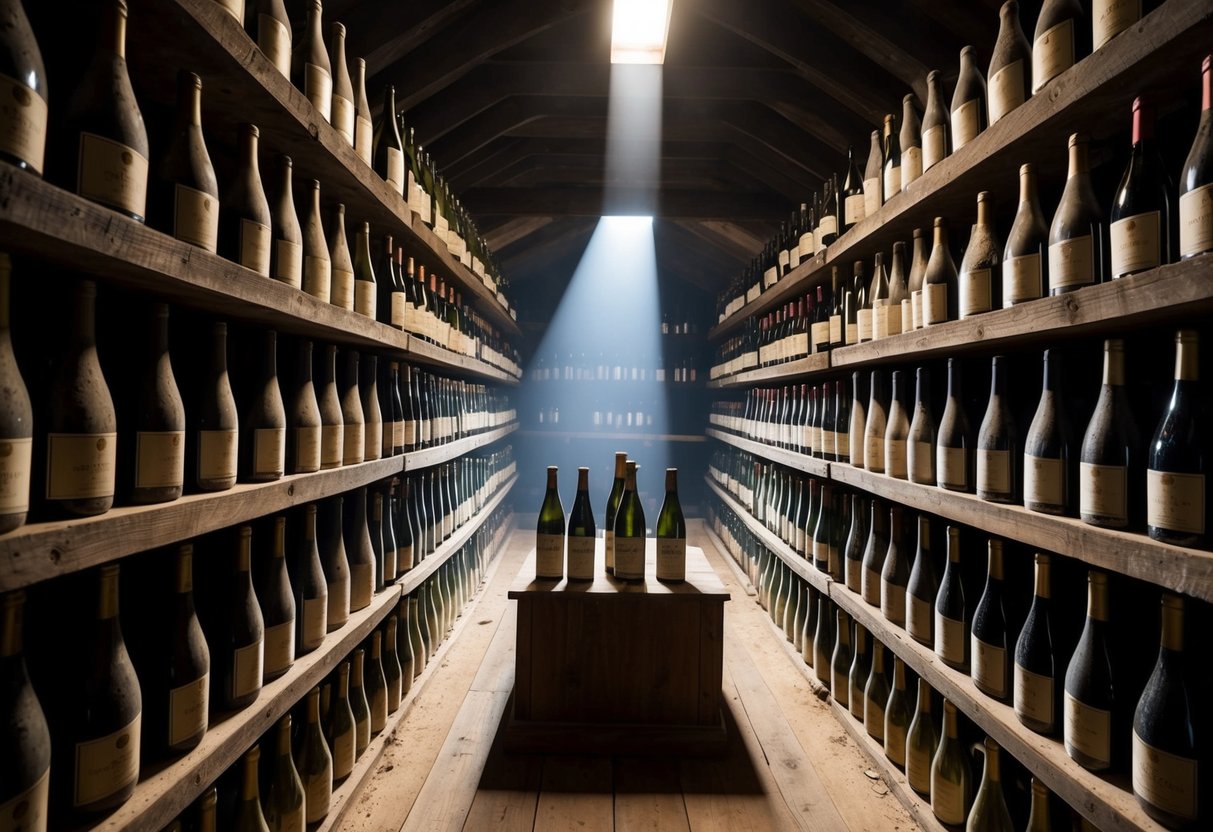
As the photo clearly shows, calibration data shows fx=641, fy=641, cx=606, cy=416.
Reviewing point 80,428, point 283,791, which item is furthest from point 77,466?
point 283,791

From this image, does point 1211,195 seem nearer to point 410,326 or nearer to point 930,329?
point 930,329

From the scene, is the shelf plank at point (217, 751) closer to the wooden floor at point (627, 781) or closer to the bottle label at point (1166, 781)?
the wooden floor at point (627, 781)

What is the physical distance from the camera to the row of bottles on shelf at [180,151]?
916 millimetres

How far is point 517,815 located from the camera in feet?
6.85

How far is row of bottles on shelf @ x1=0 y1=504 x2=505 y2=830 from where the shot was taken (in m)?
1.06

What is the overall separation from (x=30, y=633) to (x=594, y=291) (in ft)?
Result: 25.0

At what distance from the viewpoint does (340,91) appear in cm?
222

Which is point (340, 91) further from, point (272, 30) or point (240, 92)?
point (240, 92)

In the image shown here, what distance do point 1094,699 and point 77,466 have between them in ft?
6.60

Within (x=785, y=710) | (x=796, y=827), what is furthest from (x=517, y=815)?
(x=785, y=710)

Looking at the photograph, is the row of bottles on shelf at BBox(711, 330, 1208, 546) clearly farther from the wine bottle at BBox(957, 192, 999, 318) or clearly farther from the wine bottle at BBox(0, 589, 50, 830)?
the wine bottle at BBox(0, 589, 50, 830)

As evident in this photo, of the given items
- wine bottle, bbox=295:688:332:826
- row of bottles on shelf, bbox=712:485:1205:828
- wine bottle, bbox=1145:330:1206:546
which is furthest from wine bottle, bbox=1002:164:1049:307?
wine bottle, bbox=295:688:332:826

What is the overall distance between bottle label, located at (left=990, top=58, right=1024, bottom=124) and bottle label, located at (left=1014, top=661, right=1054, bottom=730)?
4.81 feet

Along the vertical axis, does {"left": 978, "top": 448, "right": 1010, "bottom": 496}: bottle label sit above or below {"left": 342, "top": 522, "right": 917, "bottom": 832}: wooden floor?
above
